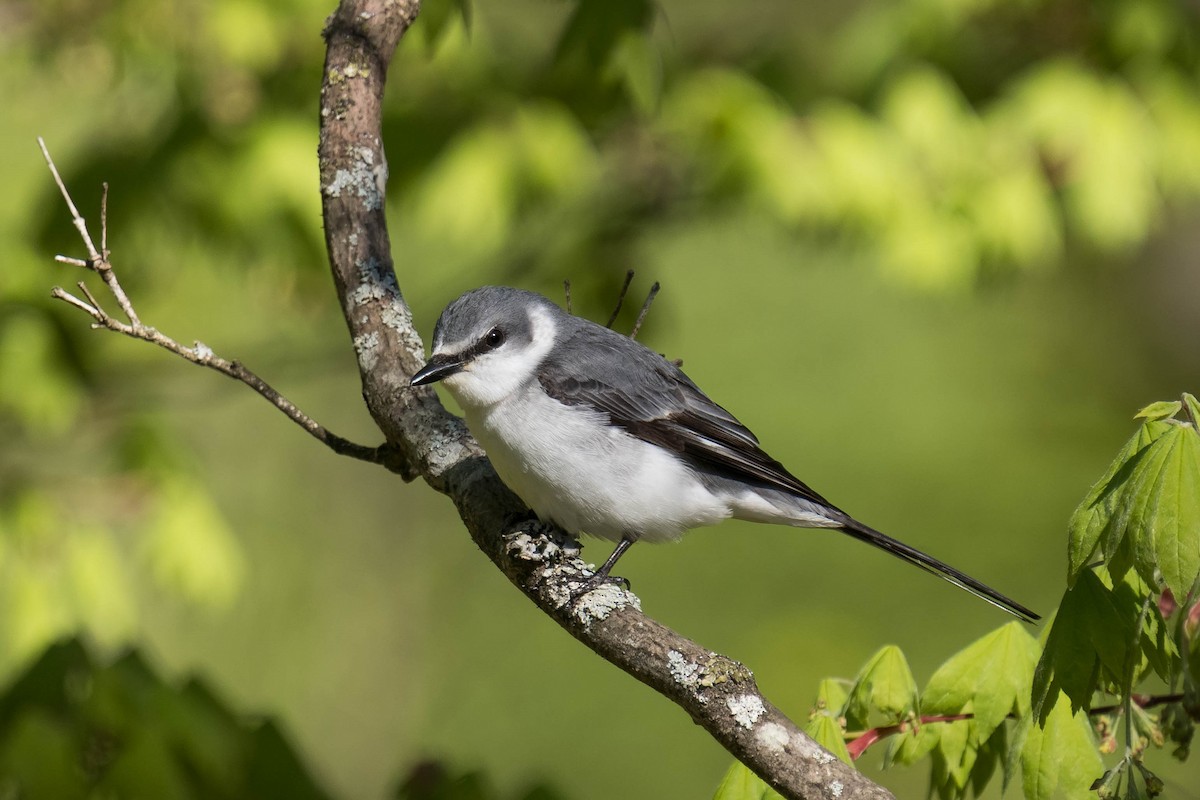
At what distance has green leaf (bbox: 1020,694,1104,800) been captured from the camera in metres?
1.94

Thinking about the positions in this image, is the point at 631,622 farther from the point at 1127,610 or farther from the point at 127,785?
the point at 127,785

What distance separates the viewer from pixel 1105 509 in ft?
5.51

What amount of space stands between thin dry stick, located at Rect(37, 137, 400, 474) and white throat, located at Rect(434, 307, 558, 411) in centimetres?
24

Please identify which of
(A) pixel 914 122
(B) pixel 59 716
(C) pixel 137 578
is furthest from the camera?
(C) pixel 137 578

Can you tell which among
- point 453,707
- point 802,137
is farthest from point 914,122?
point 453,707

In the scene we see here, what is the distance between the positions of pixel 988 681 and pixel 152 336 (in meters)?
1.79

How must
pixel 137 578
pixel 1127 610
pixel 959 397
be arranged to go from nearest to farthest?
pixel 1127 610
pixel 137 578
pixel 959 397

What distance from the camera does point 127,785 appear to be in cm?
220

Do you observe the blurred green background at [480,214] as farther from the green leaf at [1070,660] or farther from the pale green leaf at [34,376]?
the green leaf at [1070,660]

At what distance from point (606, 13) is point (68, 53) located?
2712 mm

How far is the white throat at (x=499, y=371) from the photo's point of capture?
9.33 ft

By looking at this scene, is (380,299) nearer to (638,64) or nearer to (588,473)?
(588,473)

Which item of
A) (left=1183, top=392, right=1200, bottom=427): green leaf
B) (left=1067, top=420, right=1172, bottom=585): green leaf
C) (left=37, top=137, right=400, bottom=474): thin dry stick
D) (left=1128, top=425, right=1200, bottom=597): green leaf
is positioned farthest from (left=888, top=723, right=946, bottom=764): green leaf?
(left=37, top=137, right=400, bottom=474): thin dry stick

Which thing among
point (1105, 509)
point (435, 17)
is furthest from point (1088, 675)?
point (435, 17)
